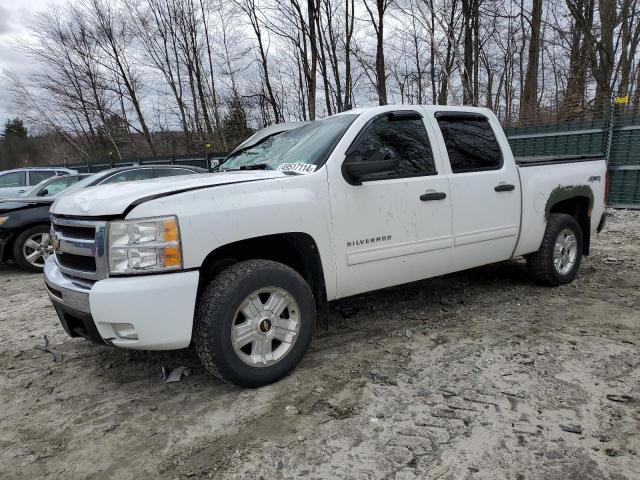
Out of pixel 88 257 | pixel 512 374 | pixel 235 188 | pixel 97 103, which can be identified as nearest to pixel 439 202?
pixel 512 374

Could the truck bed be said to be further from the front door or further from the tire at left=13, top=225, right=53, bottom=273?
the tire at left=13, top=225, right=53, bottom=273

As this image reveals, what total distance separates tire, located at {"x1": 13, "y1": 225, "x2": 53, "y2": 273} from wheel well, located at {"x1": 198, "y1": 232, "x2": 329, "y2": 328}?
5080 mm

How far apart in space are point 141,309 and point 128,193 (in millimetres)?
719

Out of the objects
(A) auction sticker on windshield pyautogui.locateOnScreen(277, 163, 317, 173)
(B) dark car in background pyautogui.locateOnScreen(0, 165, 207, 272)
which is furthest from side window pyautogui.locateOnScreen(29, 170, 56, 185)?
(A) auction sticker on windshield pyautogui.locateOnScreen(277, 163, 317, 173)

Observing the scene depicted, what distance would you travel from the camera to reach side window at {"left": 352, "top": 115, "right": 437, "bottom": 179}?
3.52 m

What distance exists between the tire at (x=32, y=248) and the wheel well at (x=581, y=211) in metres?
7.16

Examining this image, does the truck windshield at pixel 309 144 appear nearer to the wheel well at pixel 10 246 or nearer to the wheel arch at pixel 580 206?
the wheel arch at pixel 580 206

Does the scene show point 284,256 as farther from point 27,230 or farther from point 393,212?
point 27,230

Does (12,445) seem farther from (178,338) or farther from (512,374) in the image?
(512,374)

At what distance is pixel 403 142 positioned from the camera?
3.71 meters

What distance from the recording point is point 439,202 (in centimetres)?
373

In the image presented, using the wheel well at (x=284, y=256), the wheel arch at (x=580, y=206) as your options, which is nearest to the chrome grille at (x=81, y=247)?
the wheel well at (x=284, y=256)

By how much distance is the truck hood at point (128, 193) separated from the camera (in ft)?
8.61

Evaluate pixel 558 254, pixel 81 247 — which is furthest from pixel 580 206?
pixel 81 247
